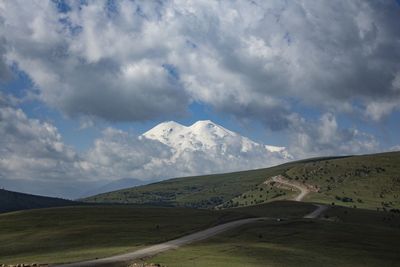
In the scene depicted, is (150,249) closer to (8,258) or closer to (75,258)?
(75,258)

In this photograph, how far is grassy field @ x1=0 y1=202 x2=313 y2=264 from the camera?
77.9 m

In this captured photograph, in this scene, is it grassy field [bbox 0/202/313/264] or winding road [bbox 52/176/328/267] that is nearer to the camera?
winding road [bbox 52/176/328/267]

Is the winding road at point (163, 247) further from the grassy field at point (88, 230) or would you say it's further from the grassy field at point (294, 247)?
the grassy field at point (88, 230)

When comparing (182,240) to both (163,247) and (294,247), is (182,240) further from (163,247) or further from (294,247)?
(294,247)

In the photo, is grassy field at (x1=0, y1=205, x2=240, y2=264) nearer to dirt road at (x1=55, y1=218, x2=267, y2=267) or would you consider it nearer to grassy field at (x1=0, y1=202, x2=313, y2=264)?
grassy field at (x1=0, y1=202, x2=313, y2=264)

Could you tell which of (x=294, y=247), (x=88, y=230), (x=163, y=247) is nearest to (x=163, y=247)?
(x=163, y=247)

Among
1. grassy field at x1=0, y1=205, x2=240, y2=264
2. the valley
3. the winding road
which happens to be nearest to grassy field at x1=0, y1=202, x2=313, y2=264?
grassy field at x1=0, y1=205, x2=240, y2=264

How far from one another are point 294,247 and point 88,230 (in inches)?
1689

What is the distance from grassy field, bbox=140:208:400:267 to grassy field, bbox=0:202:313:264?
1116 centimetres

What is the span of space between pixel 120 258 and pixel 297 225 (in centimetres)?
5253

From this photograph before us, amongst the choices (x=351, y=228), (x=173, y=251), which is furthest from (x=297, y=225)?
(x=173, y=251)

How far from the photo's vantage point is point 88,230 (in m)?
102

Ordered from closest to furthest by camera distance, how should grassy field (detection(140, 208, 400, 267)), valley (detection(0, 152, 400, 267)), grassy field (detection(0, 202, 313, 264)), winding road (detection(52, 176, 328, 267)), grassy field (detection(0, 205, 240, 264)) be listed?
winding road (detection(52, 176, 328, 267)), grassy field (detection(140, 208, 400, 267)), valley (detection(0, 152, 400, 267)), grassy field (detection(0, 202, 313, 264)), grassy field (detection(0, 205, 240, 264))

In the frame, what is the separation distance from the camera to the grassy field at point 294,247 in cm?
6806
